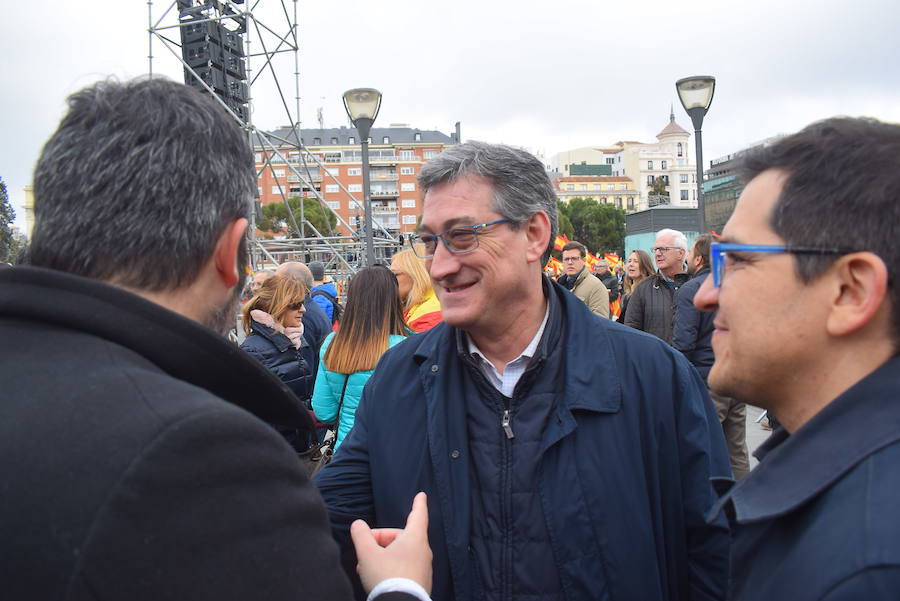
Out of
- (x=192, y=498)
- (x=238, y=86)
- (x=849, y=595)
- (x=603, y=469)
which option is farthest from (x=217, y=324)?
(x=238, y=86)

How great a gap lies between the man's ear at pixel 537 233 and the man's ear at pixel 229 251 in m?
1.20

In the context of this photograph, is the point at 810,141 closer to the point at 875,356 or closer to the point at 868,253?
the point at 868,253

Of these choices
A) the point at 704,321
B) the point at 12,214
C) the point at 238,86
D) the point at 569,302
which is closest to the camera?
the point at 569,302

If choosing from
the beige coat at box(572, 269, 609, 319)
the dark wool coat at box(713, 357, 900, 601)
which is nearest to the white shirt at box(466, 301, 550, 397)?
the dark wool coat at box(713, 357, 900, 601)

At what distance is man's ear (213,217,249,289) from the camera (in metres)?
1.31

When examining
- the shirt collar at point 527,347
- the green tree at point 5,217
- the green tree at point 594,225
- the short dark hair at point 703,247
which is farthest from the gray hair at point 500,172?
the green tree at point 594,225

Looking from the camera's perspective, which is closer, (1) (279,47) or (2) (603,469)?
(2) (603,469)

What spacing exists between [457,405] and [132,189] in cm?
114

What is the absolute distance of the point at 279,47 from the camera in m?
14.2

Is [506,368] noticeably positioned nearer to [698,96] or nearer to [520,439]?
[520,439]

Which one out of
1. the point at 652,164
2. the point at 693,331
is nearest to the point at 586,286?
the point at 693,331

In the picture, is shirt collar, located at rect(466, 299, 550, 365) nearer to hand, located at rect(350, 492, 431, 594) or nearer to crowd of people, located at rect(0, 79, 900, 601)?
crowd of people, located at rect(0, 79, 900, 601)

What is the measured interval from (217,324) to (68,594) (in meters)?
0.62

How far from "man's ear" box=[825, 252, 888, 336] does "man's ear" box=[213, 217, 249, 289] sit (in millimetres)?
1157
